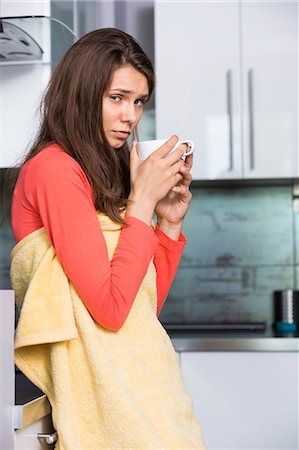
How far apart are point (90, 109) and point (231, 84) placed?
4.76 ft

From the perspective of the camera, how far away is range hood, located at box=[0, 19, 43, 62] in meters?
1.79

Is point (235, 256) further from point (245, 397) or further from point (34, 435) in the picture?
point (34, 435)

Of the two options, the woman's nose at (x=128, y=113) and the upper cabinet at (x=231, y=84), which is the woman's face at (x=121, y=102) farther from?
the upper cabinet at (x=231, y=84)

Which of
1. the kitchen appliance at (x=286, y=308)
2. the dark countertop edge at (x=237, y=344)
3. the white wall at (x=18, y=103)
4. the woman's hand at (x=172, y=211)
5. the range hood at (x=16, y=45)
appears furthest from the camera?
the kitchen appliance at (x=286, y=308)

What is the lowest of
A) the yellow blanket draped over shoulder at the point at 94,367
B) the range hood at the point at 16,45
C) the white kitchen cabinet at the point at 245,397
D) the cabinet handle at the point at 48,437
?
the white kitchen cabinet at the point at 245,397

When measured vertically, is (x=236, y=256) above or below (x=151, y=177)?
below

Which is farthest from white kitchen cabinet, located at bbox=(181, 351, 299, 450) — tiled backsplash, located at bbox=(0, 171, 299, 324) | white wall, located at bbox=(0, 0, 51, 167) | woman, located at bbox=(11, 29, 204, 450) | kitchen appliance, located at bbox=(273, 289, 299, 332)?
woman, located at bbox=(11, 29, 204, 450)

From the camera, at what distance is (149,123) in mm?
2928

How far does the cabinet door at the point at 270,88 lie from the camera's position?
2.63m

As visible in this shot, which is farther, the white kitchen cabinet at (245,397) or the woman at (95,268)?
the white kitchen cabinet at (245,397)

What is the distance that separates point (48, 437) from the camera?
1.18 metres

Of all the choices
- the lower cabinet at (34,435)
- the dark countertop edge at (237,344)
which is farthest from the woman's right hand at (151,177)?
the dark countertop edge at (237,344)

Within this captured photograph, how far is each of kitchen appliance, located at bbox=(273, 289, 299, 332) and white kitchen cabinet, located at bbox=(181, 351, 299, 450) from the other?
1.16 ft

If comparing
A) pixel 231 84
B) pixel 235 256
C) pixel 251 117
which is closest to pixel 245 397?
pixel 235 256
